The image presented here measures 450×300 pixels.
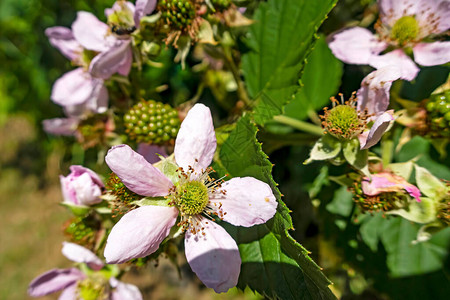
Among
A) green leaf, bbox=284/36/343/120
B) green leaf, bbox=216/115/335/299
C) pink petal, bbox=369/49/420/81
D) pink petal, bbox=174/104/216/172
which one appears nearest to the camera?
green leaf, bbox=216/115/335/299

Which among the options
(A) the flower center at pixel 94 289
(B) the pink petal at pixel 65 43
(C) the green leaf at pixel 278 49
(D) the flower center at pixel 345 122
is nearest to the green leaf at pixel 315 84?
Answer: (C) the green leaf at pixel 278 49

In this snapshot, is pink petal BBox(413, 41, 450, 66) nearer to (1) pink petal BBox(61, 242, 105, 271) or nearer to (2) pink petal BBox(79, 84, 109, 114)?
(2) pink petal BBox(79, 84, 109, 114)

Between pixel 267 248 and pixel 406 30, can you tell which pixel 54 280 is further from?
pixel 406 30

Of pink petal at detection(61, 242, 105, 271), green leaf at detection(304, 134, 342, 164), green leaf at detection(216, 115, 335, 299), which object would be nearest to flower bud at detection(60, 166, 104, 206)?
pink petal at detection(61, 242, 105, 271)

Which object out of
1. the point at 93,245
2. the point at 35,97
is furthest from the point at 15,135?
the point at 93,245

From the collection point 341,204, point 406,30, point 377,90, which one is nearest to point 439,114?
point 377,90

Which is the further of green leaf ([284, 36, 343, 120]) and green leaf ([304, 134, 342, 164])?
green leaf ([284, 36, 343, 120])

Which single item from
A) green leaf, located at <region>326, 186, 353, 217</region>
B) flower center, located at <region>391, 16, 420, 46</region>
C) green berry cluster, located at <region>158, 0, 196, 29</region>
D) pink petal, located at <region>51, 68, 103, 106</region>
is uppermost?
green berry cluster, located at <region>158, 0, 196, 29</region>

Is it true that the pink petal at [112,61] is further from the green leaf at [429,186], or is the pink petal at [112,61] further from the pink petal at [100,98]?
the green leaf at [429,186]

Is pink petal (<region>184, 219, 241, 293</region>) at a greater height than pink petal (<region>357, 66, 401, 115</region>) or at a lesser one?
lesser
